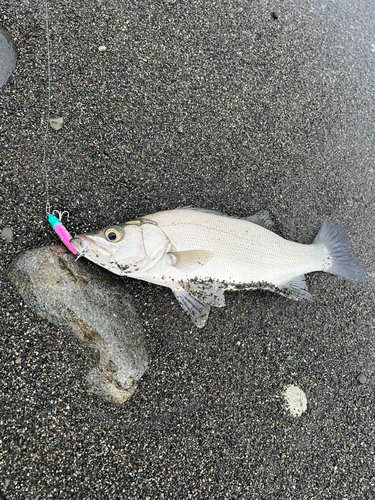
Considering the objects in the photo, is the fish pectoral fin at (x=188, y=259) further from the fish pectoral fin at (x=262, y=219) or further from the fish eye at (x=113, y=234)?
the fish pectoral fin at (x=262, y=219)

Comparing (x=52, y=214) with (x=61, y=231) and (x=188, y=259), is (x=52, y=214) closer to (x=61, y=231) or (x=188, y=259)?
(x=61, y=231)

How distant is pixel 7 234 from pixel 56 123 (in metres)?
0.90

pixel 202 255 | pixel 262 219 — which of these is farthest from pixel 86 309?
pixel 262 219

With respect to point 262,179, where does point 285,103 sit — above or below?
above

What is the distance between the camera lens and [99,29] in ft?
8.45

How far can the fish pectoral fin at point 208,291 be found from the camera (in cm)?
242

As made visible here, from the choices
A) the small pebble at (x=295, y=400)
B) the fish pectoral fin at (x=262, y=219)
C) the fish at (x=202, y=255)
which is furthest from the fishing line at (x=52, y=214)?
the small pebble at (x=295, y=400)

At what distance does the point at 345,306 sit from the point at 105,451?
2.31m

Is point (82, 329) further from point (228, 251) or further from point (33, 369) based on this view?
point (228, 251)

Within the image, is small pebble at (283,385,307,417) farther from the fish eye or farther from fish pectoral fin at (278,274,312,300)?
the fish eye

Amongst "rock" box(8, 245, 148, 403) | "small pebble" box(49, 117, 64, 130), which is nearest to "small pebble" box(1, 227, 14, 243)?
"rock" box(8, 245, 148, 403)

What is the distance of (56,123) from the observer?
2.43 metres

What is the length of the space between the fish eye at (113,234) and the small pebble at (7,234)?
2.22ft

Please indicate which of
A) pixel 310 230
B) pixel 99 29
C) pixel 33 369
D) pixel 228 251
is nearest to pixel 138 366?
pixel 33 369
